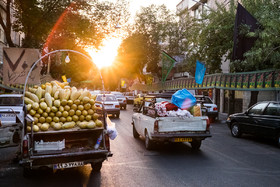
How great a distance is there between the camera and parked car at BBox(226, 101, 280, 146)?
9.73 metres

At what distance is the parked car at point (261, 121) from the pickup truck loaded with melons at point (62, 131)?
6.53 m

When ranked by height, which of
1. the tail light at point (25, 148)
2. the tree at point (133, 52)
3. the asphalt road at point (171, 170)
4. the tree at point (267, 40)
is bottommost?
the asphalt road at point (171, 170)

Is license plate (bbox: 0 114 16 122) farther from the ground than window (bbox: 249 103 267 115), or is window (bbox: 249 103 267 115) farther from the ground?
window (bbox: 249 103 267 115)

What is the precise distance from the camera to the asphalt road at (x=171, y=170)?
553cm

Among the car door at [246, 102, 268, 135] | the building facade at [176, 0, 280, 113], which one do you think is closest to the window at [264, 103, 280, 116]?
the car door at [246, 102, 268, 135]

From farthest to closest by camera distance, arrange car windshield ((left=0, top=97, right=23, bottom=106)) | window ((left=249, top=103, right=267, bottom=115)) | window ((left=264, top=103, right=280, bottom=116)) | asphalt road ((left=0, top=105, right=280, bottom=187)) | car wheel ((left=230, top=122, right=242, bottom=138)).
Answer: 1. car wheel ((left=230, top=122, right=242, bottom=138))
2. car windshield ((left=0, top=97, right=23, bottom=106))
3. window ((left=249, top=103, right=267, bottom=115))
4. window ((left=264, top=103, right=280, bottom=116))
5. asphalt road ((left=0, top=105, right=280, bottom=187))

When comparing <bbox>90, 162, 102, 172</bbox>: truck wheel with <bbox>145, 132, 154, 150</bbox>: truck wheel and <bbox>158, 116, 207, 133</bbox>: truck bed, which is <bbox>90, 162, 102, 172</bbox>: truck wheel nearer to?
<bbox>158, 116, 207, 133</bbox>: truck bed

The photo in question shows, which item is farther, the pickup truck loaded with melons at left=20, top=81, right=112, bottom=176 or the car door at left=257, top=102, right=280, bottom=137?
the car door at left=257, top=102, right=280, bottom=137

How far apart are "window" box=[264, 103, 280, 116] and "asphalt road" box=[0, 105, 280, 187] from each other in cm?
149

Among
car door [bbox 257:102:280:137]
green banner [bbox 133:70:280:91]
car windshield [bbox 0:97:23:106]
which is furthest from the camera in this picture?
green banner [bbox 133:70:280:91]

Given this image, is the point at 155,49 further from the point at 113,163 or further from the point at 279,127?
the point at 113,163

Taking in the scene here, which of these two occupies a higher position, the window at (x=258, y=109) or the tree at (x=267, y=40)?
the tree at (x=267, y=40)

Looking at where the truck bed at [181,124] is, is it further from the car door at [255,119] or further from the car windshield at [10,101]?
the car windshield at [10,101]

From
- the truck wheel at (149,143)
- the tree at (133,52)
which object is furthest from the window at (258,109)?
the tree at (133,52)
